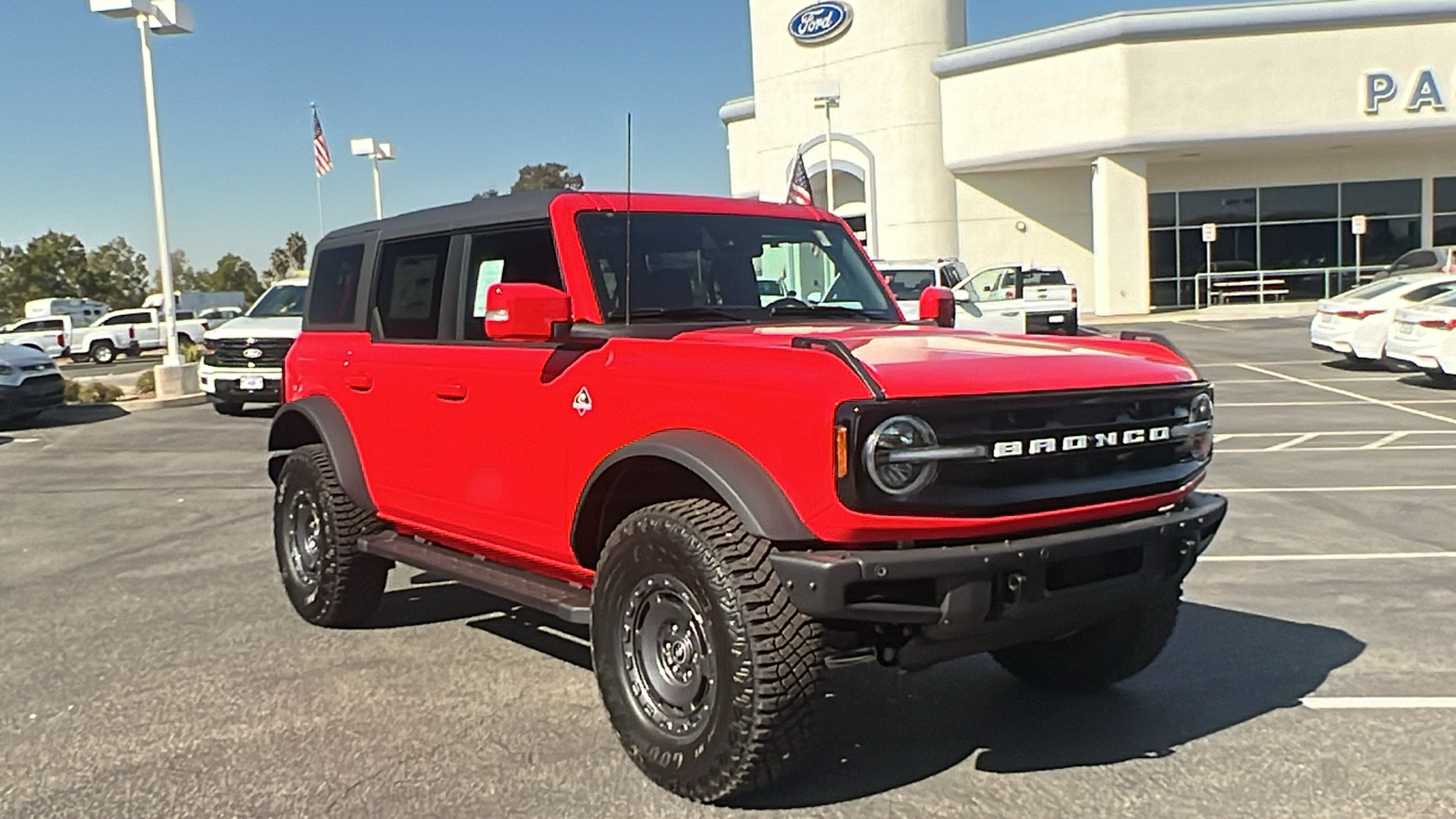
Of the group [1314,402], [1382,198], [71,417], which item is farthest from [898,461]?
[1382,198]

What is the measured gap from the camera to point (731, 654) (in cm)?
382

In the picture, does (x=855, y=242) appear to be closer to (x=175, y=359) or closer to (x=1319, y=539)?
(x=1319, y=539)

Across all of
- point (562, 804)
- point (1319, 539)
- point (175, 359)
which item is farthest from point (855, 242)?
point (175, 359)

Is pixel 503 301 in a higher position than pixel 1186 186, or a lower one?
lower

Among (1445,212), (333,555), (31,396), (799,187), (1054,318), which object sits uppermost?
(799,187)

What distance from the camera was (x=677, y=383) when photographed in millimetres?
4266

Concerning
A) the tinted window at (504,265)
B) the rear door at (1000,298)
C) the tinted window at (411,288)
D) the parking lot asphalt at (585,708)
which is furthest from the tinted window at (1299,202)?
the tinted window at (504,265)

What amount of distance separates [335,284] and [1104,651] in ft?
13.6

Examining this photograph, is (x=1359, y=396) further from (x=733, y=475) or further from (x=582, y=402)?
(x=733, y=475)

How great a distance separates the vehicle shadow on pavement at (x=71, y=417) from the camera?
1847cm

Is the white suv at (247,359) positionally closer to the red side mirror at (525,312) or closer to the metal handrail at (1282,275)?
the red side mirror at (525,312)

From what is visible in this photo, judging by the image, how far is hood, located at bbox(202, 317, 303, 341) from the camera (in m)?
17.8

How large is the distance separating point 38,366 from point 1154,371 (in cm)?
1824

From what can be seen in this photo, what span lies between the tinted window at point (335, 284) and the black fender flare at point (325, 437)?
0.44 meters
